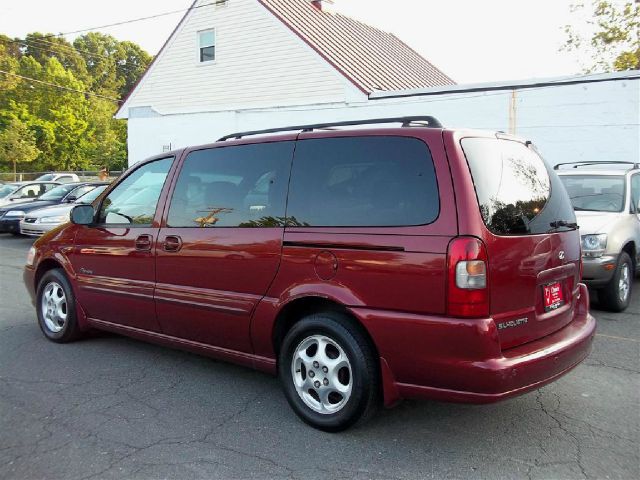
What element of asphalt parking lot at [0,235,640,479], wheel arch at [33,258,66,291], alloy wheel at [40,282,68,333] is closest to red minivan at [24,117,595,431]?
asphalt parking lot at [0,235,640,479]

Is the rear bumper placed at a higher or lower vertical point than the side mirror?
lower

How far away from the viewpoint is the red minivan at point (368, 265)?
3059mm

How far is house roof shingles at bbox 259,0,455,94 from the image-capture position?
1708cm

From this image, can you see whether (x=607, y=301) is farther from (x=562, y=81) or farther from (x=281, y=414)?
(x=562, y=81)

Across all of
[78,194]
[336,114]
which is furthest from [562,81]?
[78,194]

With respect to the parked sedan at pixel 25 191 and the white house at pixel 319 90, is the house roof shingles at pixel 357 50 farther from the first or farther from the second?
the parked sedan at pixel 25 191

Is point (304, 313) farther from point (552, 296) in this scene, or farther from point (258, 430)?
point (552, 296)

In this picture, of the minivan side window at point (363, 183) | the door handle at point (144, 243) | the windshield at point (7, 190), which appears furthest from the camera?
the windshield at point (7, 190)

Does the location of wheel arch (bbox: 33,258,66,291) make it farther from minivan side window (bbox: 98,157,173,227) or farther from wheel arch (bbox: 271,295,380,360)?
wheel arch (bbox: 271,295,380,360)

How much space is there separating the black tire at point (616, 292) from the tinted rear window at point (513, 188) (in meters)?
2.98

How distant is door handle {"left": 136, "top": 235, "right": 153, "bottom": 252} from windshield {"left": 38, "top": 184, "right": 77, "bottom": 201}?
12.9m

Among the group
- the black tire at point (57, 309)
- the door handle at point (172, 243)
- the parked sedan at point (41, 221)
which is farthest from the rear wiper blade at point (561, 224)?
the parked sedan at point (41, 221)

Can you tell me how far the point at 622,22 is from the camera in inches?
812

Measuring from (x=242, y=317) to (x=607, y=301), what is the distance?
4.53 meters
